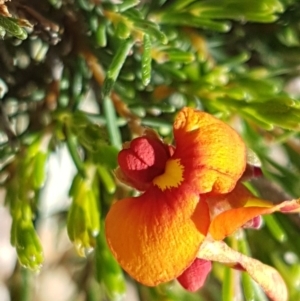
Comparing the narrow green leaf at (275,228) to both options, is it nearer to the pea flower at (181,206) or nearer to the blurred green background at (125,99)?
the blurred green background at (125,99)

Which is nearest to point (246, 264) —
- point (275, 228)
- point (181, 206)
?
point (181, 206)

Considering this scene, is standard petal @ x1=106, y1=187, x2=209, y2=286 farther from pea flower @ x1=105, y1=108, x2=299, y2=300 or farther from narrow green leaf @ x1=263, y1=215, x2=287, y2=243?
narrow green leaf @ x1=263, y1=215, x2=287, y2=243

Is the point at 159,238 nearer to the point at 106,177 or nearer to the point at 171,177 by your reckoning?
the point at 171,177

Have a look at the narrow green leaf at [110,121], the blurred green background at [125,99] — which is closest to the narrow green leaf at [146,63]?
the blurred green background at [125,99]

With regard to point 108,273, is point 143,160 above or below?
above

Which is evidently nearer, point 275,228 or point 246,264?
point 246,264

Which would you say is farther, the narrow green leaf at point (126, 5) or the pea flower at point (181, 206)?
the narrow green leaf at point (126, 5)

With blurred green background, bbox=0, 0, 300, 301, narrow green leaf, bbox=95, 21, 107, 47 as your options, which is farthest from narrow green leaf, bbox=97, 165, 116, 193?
narrow green leaf, bbox=95, 21, 107, 47
